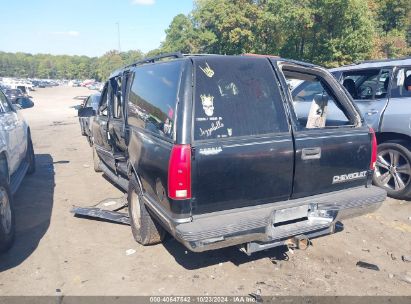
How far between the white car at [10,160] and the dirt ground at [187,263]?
33 cm

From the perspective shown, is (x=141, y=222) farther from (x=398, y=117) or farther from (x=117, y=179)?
(x=398, y=117)

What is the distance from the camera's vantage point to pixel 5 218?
4074 mm

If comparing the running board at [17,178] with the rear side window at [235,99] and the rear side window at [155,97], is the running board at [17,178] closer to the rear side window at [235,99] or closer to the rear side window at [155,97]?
the rear side window at [155,97]

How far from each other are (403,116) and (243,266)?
3.36 m

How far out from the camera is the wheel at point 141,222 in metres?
3.89

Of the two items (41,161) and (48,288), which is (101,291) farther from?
(41,161)

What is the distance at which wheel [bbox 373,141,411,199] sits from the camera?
5293mm

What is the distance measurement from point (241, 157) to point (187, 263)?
1.48 metres

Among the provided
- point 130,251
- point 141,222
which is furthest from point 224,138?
point 130,251

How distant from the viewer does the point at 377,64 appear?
5820 mm

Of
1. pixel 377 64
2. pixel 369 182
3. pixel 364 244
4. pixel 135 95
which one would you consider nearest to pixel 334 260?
pixel 364 244

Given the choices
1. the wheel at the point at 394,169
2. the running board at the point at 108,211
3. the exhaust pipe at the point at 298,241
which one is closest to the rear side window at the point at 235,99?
the exhaust pipe at the point at 298,241

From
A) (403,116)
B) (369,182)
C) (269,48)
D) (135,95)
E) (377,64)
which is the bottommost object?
(369,182)

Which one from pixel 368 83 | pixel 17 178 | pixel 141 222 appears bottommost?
pixel 141 222
